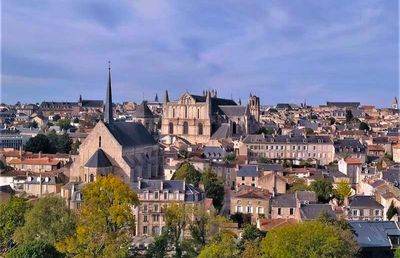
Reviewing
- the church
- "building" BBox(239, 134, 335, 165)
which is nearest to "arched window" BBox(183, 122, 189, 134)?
"building" BBox(239, 134, 335, 165)

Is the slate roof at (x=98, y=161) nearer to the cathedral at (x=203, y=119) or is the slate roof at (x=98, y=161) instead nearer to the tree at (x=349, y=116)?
the cathedral at (x=203, y=119)

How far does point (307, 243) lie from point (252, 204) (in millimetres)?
15621

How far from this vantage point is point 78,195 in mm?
40406

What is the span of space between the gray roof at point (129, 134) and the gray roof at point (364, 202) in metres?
19.9

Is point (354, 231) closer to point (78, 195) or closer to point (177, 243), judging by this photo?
point (177, 243)

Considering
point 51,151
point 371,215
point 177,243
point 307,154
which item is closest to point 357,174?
point 371,215

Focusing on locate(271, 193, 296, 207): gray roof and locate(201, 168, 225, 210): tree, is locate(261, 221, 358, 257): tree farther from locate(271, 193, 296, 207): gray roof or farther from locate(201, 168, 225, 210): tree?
locate(201, 168, 225, 210): tree

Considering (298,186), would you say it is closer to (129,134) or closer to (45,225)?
(129,134)

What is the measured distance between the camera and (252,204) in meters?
42.2

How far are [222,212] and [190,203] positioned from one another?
6105mm

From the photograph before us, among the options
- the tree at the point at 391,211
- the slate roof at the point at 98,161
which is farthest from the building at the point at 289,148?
the tree at the point at 391,211

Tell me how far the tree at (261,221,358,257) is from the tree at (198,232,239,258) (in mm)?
1611

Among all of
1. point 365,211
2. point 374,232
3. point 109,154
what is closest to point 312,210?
point 374,232

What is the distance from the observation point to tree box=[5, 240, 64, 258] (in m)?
29.7
